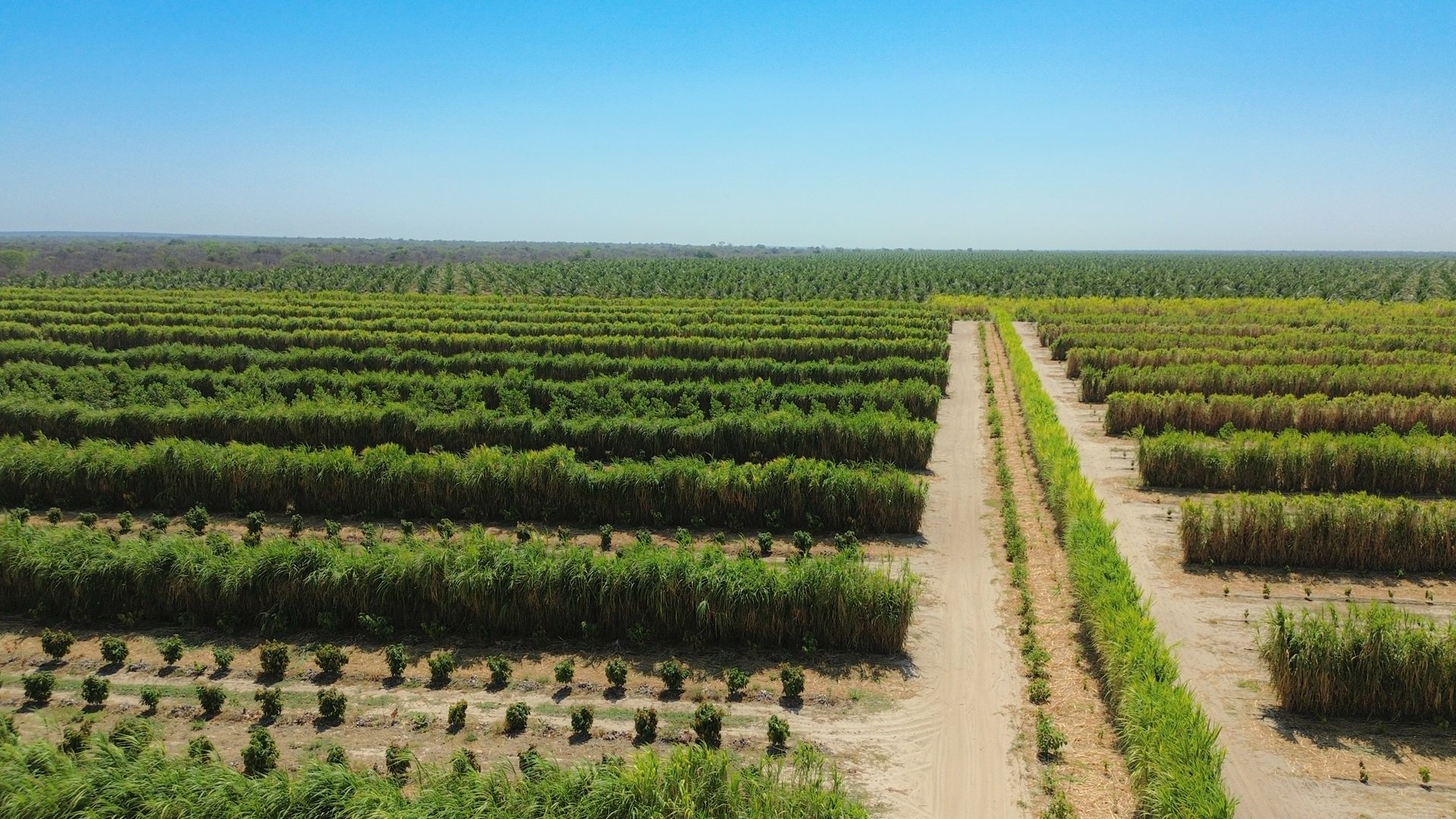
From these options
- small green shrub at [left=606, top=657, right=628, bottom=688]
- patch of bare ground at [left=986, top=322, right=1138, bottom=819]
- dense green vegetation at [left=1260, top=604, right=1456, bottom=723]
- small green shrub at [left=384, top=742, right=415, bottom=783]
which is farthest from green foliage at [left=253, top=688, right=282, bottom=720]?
dense green vegetation at [left=1260, top=604, right=1456, bottom=723]

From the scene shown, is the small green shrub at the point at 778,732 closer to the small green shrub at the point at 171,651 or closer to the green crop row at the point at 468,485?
the green crop row at the point at 468,485

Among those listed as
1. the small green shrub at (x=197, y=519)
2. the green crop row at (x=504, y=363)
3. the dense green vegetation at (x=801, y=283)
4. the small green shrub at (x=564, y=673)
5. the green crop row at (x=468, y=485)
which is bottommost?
the small green shrub at (x=564, y=673)

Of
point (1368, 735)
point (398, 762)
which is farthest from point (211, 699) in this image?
point (1368, 735)

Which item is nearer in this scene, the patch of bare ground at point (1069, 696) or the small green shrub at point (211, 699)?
the patch of bare ground at point (1069, 696)

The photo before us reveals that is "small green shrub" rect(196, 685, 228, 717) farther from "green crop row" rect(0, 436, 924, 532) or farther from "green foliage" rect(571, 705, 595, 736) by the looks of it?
"green crop row" rect(0, 436, 924, 532)

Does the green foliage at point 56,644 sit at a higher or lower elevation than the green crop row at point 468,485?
lower

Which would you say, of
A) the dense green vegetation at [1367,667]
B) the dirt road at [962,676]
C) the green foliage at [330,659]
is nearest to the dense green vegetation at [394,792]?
the dirt road at [962,676]

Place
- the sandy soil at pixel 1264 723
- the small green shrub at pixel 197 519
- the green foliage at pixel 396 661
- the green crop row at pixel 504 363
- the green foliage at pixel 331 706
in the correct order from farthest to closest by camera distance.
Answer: the green crop row at pixel 504 363 < the small green shrub at pixel 197 519 < the green foliage at pixel 396 661 < the green foliage at pixel 331 706 < the sandy soil at pixel 1264 723
